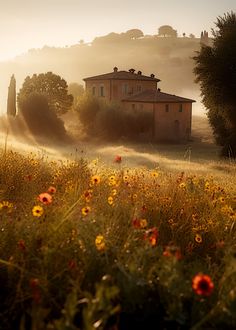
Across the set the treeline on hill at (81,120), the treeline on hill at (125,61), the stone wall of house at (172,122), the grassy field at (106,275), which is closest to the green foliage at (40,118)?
the treeline on hill at (81,120)

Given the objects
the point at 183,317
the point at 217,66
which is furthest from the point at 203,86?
the point at 183,317

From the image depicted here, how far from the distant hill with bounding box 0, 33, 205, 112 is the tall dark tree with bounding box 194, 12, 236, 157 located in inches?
4024

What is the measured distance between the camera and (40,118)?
45656mm

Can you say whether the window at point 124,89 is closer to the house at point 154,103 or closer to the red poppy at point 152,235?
the house at point 154,103

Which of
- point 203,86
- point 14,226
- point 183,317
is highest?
point 203,86

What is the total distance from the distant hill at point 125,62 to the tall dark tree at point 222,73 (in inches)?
4024

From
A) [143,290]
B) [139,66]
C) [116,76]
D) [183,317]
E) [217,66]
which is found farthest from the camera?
[139,66]

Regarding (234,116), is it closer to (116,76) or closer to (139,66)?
(116,76)

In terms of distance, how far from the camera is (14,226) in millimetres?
5227

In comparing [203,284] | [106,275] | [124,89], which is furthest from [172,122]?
[203,284]

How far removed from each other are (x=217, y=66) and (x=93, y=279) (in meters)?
26.7

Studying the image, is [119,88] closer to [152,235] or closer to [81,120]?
[81,120]

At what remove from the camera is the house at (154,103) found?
162ft

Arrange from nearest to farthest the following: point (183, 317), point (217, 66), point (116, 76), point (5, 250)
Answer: point (183, 317)
point (5, 250)
point (217, 66)
point (116, 76)
